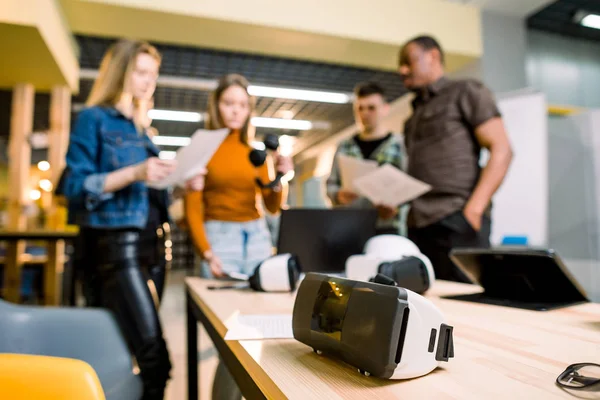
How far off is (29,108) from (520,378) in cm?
560

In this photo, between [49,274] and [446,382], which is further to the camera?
[49,274]

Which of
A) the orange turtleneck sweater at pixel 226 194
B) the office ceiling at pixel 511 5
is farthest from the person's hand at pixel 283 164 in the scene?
the office ceiling at pixel 511 5

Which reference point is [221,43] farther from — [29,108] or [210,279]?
[210,279]

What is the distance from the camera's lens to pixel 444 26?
4773 mm

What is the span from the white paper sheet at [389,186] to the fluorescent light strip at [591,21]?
4636 mm

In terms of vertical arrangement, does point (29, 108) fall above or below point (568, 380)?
above

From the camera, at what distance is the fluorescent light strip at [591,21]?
495 centimetres

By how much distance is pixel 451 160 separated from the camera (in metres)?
1.91

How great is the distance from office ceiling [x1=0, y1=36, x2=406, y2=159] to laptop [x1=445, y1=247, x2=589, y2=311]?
16.4 ft

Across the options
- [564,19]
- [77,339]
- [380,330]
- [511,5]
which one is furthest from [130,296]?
[564,19]

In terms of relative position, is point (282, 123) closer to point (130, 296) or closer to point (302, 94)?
point (302, 94)

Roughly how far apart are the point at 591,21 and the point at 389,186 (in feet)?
16.0

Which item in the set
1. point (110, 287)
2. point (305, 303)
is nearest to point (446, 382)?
point (305, 303)

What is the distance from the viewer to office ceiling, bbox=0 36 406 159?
5495 mm
